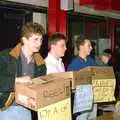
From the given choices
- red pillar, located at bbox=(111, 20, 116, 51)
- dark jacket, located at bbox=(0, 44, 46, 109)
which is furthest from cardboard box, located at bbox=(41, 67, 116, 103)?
red pillar, located at bbox=(111, 20, 116, 51)

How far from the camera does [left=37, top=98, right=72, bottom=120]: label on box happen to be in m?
2.94

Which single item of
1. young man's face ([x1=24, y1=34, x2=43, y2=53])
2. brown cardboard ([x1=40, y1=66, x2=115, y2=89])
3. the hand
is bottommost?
brown cardboard ([x1=40, y1=66, x2=115, y2=89])

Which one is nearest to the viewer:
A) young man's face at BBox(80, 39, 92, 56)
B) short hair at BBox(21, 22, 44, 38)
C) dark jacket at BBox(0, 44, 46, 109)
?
dark jacket at BBox(0, 44, 46, 109)

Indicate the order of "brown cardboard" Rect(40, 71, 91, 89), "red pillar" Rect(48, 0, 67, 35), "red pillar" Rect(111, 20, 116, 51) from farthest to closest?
"red pillar" Rect(111, 20, 116, 51)
"red pillar" Rect(48, 0, 67, 35)
"brown cardboard" Rect(40, 71, 91, 89)

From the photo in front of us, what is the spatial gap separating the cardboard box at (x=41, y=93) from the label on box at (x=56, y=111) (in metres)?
0.03

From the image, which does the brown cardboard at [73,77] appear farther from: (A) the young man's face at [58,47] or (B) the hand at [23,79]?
(A) the young man's face at [58,47]

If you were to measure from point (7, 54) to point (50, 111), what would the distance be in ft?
1.90

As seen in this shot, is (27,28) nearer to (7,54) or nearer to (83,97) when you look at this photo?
(7,54)

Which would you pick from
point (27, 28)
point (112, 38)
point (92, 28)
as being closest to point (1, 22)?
point (27, 28)

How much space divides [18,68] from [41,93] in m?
0.34

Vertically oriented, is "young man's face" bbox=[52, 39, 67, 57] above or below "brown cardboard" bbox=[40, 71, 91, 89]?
above

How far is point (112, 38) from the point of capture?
10.4m

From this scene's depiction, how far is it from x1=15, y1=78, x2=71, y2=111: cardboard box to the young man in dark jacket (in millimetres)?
72

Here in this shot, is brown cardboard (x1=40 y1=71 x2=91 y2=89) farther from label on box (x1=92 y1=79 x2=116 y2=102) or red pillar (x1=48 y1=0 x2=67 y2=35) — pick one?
red pillar (x1=48 y1=0 x2=67 y2=35)
